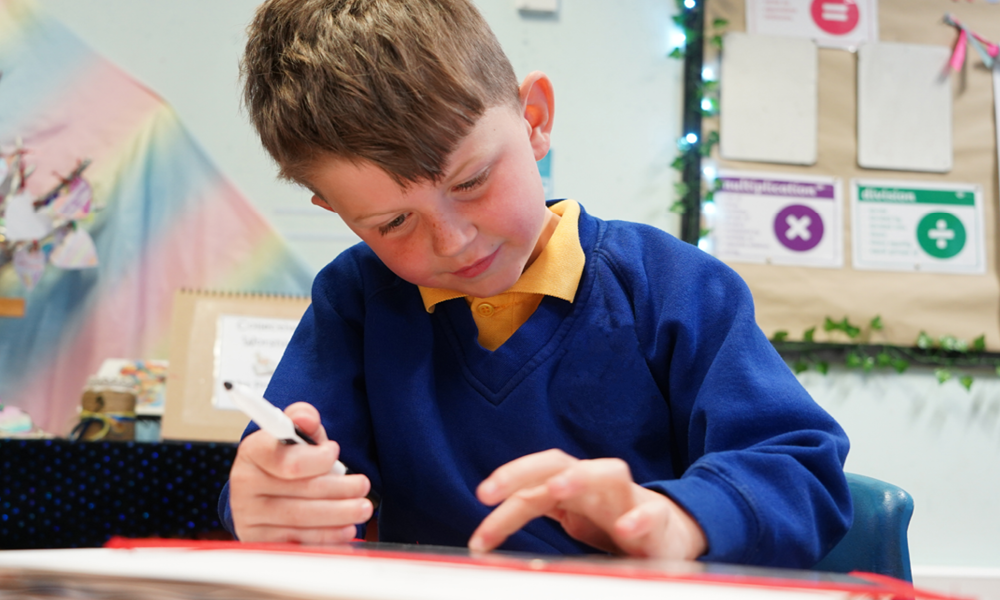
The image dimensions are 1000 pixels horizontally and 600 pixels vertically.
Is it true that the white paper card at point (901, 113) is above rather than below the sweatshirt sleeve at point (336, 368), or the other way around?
above

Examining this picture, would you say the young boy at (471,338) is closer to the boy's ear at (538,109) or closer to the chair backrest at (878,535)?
the boy's ear at (538,109)

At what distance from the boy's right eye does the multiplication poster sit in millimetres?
1588

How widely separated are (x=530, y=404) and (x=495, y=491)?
240mm

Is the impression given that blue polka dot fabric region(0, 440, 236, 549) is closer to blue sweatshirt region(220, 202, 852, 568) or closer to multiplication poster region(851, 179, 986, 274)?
blue sweatshirt region(220, 202, 852, 568)

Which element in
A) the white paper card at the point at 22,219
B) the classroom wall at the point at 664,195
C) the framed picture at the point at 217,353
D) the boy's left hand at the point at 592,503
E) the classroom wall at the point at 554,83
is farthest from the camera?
the classroom wall at the point at 664,195

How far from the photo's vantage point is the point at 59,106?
65.4 inches

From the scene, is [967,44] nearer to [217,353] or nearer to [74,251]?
[217,353]

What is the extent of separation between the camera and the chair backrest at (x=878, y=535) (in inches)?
23.6

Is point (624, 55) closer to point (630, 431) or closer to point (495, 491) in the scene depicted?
point (630, 431)

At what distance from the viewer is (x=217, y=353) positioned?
1402 millimetres

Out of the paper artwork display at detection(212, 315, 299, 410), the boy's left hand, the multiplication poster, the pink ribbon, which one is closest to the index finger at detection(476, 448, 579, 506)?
the boy's left hand

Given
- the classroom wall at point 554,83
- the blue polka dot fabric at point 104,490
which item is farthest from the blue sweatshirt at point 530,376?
the classroom wall at point 554,83

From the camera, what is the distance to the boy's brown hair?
1.82 feet

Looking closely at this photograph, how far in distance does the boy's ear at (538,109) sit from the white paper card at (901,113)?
4.82 feet
